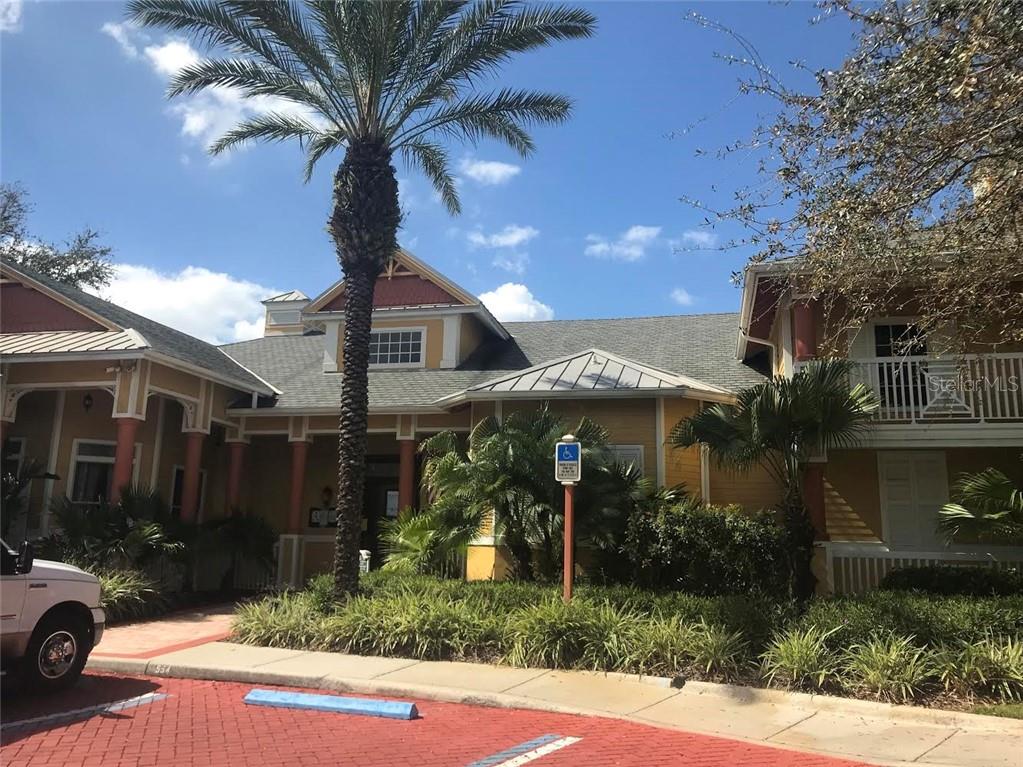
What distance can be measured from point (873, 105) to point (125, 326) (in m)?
14.1

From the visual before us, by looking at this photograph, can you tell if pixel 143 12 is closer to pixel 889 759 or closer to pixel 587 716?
pixel 587 716

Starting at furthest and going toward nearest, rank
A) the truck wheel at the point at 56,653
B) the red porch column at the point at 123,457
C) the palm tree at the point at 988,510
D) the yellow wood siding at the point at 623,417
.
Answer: the red porch column at the point at 123,457, the yellow wood siding at the point at 623,417, the palm tree at the point at 988,510, the truck wheel at the point at 56,653

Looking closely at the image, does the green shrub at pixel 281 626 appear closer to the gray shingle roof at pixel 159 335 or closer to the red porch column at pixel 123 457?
the red porch column at pixel 123 457

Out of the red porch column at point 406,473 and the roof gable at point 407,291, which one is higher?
the roof gable at point 407,291

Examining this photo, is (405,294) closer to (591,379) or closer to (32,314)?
(591,379)

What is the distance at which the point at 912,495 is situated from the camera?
45.5ft

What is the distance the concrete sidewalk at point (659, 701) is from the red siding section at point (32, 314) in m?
8.92

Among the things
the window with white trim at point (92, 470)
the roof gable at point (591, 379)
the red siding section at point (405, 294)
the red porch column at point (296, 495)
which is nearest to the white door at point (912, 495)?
the roof gable at point (591, 379)

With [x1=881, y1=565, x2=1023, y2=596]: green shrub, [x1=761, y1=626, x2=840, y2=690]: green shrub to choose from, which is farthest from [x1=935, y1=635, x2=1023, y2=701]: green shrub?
[x1=881, y1=565, x2=1023, y2=596]: green shrub

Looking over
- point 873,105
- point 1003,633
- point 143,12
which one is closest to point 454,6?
point 143,12

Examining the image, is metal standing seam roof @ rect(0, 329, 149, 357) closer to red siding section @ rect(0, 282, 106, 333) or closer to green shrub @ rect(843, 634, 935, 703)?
red siding section @ rect(0, 282, 106, 333)

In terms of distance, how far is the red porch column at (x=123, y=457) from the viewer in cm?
1433

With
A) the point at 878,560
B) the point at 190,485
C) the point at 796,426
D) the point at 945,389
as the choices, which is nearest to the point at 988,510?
the point at 878,560

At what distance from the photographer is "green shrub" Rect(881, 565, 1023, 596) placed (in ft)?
35.2
